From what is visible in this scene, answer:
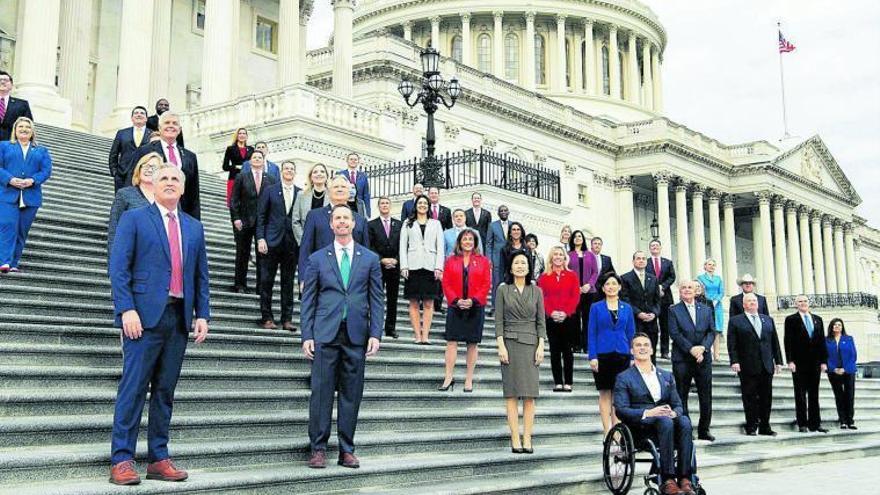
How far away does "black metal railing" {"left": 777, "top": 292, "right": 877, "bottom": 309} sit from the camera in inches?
2173

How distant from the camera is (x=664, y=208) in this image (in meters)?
55.5

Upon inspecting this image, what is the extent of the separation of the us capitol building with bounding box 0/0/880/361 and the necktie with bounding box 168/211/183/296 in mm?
12881

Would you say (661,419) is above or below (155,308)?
below

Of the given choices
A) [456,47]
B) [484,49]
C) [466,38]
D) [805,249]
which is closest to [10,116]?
[466,38]

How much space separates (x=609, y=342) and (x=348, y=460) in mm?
3724

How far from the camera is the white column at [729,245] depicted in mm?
61219

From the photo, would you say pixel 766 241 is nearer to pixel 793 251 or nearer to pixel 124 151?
pixel 793 251

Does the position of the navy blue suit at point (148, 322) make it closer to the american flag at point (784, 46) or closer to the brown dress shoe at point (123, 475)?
the brown dress shoe at point (123, 475)

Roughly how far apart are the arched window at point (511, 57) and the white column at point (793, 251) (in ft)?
71.8

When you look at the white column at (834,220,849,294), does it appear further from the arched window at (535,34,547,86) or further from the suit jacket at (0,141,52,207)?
the suit jacket at (0,141,52,207)

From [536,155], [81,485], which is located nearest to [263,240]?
[81,485]

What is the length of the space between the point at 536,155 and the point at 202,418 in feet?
140

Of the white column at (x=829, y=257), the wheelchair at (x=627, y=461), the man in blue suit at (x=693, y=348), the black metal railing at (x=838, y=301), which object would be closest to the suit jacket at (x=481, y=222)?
the man in blue suit at (x=693, y=348)

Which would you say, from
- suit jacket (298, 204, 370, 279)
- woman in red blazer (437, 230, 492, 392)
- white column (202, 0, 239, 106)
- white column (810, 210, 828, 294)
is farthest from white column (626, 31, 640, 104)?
suit jacket (298, 204, 370, 279)
